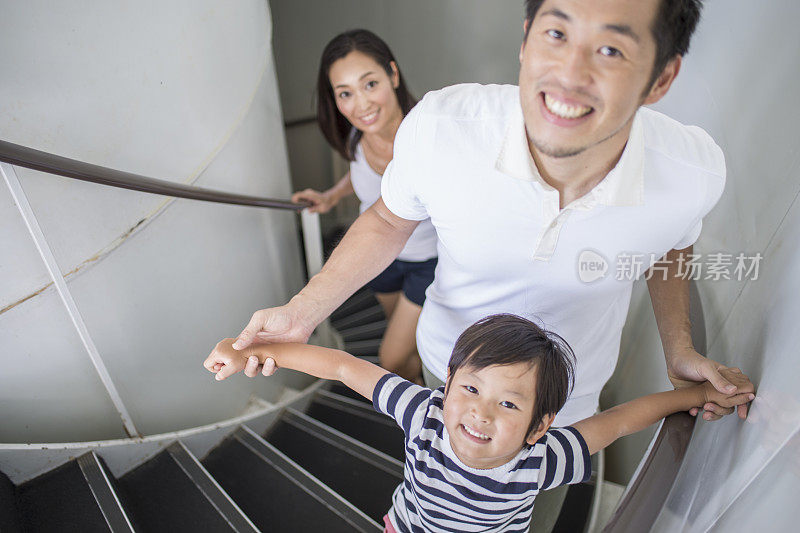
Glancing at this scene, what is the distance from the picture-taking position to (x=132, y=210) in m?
1.89

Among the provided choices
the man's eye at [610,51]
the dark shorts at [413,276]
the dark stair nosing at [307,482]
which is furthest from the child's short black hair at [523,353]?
the dark shorts at [413,276]

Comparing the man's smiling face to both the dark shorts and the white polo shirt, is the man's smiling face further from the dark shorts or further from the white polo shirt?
the dark shorts

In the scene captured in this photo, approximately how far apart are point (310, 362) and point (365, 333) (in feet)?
9.83

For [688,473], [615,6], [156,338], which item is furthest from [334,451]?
[615,6]

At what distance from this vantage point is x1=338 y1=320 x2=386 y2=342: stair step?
4.37m

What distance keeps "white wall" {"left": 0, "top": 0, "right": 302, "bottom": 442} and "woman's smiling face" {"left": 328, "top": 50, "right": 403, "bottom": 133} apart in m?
0.53

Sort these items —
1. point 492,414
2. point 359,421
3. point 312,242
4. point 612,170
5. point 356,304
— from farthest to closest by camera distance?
point 356,304
point 312,242
point 359,421
point 492,414
point 612,170

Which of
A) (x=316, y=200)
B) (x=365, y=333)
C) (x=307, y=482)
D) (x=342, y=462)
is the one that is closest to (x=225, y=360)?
(x=307, y=482)

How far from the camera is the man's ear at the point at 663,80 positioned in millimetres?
1001

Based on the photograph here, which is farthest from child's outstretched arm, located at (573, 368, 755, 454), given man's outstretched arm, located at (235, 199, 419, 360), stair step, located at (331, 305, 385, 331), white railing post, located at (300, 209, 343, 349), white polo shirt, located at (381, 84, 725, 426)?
stair step, located at (331, 305, 385, 331)

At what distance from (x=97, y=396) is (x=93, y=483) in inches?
13.1

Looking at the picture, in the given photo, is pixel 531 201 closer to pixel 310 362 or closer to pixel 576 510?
pixel 310 362

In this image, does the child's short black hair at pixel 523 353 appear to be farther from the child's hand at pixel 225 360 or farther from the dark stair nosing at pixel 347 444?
the dark stair nosing at pixel 347 444

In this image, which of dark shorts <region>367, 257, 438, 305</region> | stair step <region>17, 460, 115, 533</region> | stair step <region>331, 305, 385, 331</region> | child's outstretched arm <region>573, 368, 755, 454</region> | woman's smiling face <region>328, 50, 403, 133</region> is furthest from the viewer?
stair step <region>331, 305, 385, 331</region>
